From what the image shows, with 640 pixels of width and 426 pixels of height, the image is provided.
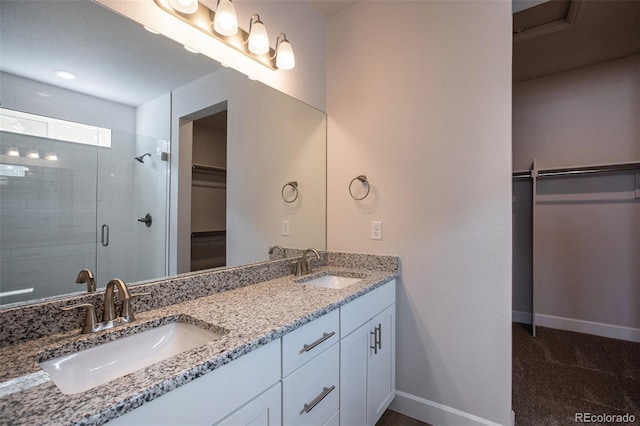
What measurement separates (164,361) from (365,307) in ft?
3.23

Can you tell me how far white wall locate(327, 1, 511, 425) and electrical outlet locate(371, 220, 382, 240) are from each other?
1.2 inches

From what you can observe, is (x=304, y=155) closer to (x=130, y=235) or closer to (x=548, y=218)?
(x=130, y=235)

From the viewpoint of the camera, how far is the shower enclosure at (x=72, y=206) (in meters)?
0.86

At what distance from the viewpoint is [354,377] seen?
1.38 metres

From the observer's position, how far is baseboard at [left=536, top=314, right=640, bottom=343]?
271cm

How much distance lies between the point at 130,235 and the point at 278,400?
0.80 m

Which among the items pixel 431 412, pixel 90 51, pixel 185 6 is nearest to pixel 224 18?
pixel 185 6

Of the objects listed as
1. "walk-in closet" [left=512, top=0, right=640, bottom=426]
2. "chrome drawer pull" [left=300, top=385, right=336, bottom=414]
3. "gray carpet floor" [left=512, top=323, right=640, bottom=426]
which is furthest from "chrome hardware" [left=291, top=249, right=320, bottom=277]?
"walk-in closet" [left=512, top=0, right=640, bottom=426]

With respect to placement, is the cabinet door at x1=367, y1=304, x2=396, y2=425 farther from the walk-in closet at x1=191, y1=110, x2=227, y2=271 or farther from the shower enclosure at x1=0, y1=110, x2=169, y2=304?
the shower enclosure at x1=0, y1=110, x2=169, y2=304

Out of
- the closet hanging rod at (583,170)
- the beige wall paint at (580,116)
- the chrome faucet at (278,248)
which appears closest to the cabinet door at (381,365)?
the chrome faucet at (278,248)

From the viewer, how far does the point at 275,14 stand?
1.73 m

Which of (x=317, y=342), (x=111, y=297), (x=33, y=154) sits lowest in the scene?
(x=317, y=342)

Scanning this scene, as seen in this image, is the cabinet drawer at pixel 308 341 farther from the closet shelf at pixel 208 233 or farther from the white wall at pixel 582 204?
Result: the white wall at pixel 582 204

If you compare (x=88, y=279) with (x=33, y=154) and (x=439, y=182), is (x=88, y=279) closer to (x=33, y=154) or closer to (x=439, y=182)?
(x=33, y=154)
